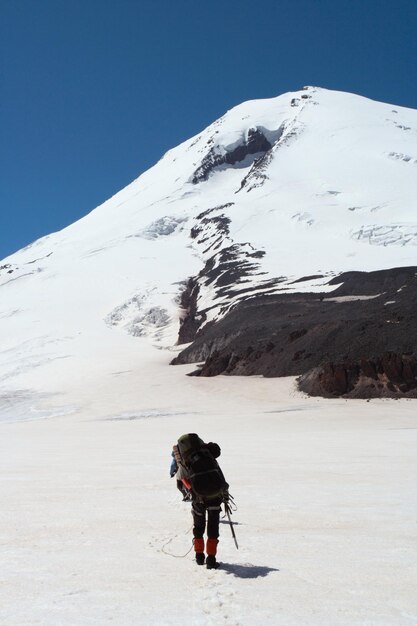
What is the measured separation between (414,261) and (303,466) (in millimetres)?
54400

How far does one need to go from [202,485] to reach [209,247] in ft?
295

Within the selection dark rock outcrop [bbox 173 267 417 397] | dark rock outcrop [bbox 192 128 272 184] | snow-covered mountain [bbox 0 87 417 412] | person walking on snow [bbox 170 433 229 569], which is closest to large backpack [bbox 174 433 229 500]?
person walking on snow [bbox 170 433 229 569]

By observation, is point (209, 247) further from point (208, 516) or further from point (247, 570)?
point (247, 570)

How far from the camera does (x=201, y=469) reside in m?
5.63

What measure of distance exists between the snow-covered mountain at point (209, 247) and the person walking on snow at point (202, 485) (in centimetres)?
3416

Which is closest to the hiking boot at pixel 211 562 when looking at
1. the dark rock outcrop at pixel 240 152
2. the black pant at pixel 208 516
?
the black pant at pixel 208 516

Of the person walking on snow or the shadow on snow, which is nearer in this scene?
the shadow on snow

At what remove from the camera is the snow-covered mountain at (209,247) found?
58688 mm

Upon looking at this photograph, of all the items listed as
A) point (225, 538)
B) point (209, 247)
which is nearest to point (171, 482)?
point (225, 538)

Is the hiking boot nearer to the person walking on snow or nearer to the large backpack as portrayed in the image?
the person walking on snow

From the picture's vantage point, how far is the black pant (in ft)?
18.2

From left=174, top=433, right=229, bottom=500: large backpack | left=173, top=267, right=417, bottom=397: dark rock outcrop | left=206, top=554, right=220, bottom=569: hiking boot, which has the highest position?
left=173, top=267, right=417, bottom=397: dark rock outcrop

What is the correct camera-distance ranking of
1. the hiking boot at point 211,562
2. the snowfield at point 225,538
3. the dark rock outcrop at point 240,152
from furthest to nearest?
the dark rock outcrop at point 240,152, the hiking boot at point 211,562, the snowfield at point 225,538

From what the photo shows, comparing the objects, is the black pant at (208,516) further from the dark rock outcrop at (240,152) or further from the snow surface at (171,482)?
the dark rock outcrop at (240,152)
